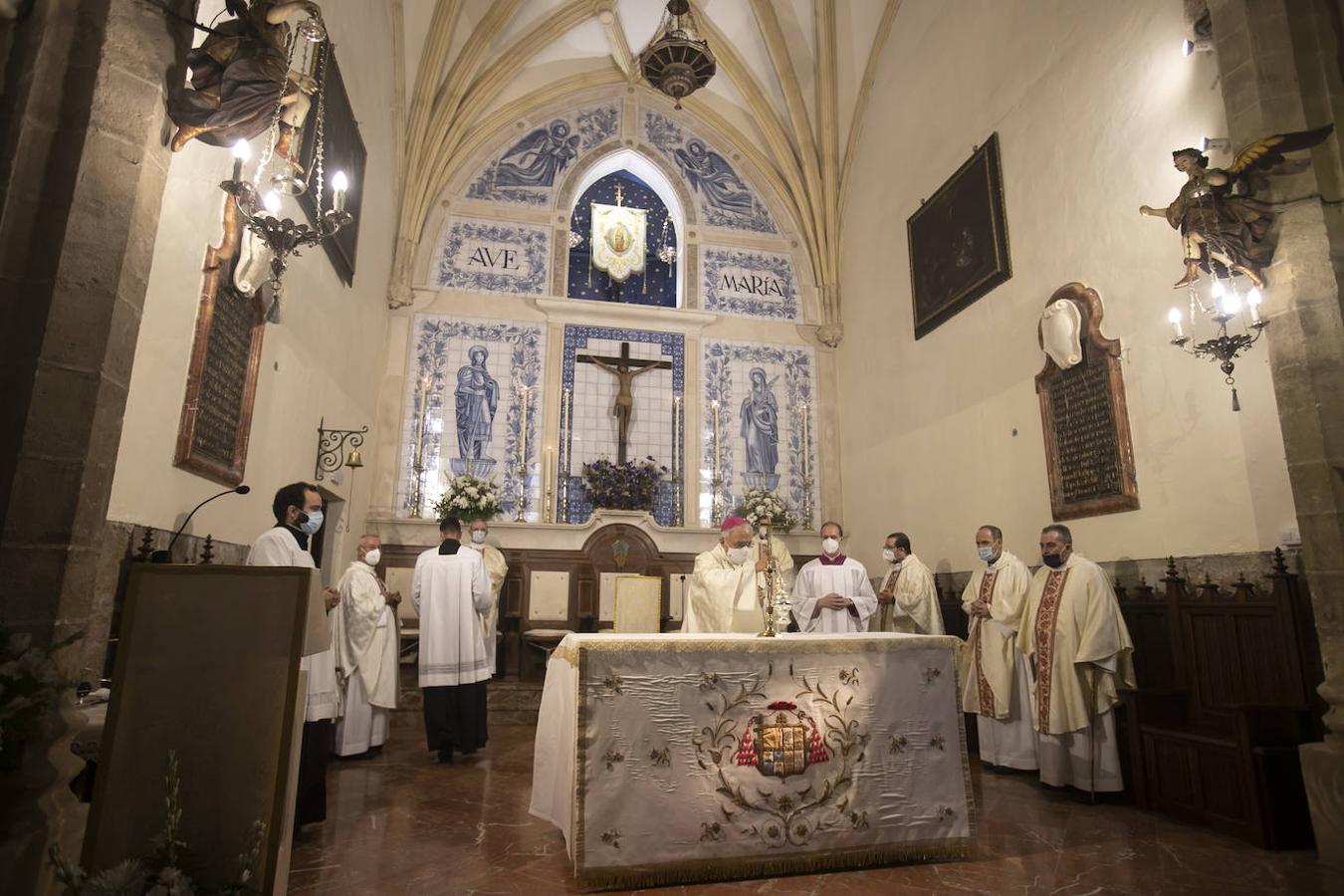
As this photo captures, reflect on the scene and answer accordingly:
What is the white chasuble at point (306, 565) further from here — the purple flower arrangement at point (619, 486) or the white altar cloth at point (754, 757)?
the purple flower arrangement at point (619, 486)

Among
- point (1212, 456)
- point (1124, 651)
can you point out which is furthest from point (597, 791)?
point (1212, 456)

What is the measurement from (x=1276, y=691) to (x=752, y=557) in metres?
3.19

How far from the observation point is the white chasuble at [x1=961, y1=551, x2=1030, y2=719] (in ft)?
20.0

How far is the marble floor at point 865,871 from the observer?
137 inches

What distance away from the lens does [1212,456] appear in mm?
5305

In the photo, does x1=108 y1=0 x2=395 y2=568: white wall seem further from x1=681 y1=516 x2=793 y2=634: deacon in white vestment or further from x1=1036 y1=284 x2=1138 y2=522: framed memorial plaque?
x1=1036 y1=284 x2=1138 y2=522: framed memorial plaque

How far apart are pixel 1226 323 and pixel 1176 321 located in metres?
0.26

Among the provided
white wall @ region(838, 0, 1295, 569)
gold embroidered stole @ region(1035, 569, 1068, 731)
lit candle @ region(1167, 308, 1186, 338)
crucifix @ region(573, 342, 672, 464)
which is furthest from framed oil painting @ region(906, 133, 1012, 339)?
crucifix @ region(573, 342, 672, 464)

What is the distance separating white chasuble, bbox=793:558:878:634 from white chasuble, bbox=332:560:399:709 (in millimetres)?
3723

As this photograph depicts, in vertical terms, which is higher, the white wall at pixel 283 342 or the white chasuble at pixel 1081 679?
the white wall at pixel 283 342

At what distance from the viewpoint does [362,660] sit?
256 inches

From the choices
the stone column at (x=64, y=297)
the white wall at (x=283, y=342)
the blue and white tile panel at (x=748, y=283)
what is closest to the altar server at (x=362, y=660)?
the white wall at (x=283, y=342)

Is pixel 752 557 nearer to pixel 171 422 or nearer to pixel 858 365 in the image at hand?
pixel 171 422

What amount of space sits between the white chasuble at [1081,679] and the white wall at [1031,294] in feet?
2.65
